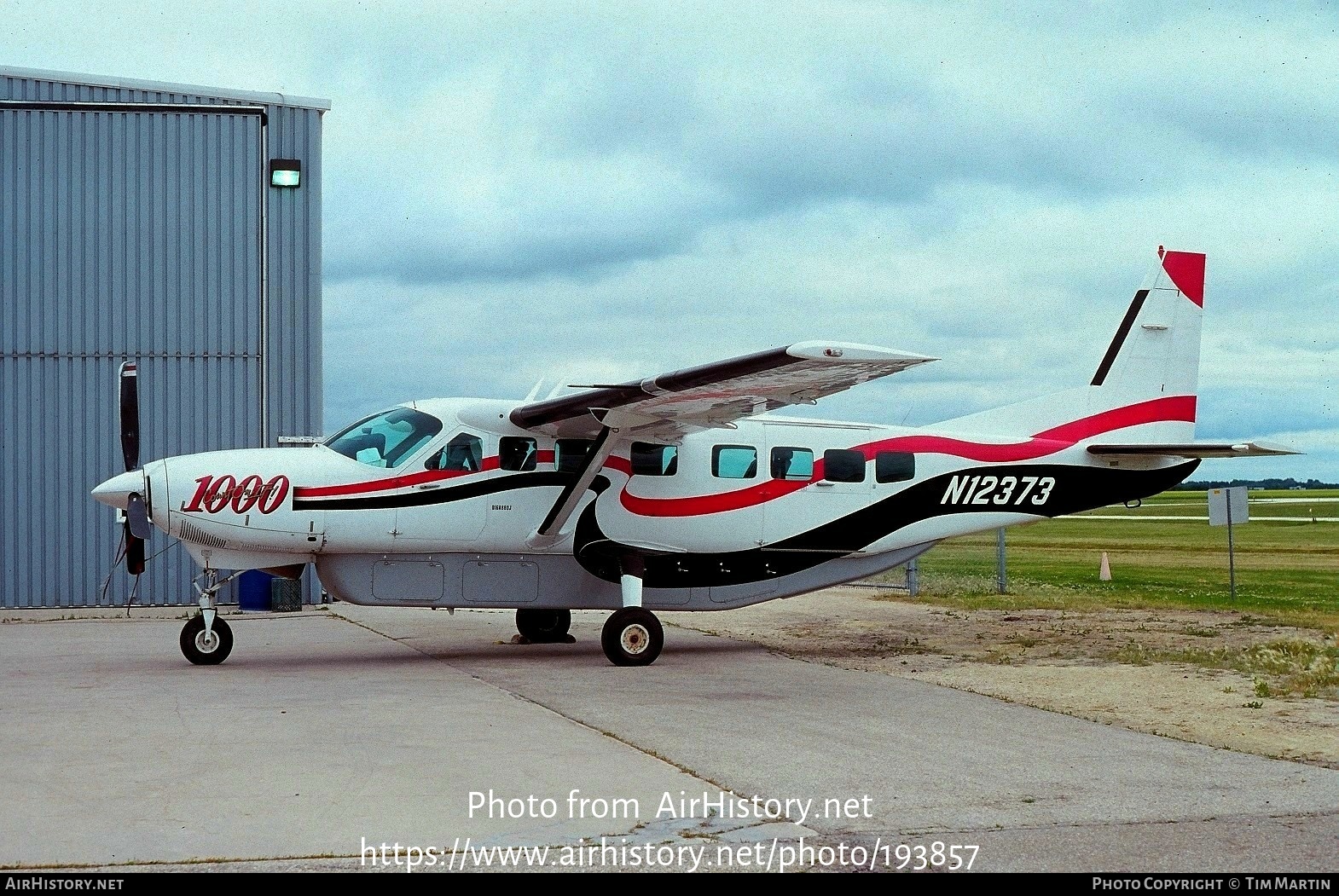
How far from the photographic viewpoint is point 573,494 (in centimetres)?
1387

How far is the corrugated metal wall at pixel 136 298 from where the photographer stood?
2203 cm

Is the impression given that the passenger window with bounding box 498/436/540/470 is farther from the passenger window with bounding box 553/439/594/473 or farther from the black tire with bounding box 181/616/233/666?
the black tire with bounding box 181/616/233/666

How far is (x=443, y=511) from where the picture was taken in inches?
544

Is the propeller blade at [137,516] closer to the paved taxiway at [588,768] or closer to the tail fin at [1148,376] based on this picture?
the paved taxiway at [588,768]

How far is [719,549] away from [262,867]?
9689 millimetres

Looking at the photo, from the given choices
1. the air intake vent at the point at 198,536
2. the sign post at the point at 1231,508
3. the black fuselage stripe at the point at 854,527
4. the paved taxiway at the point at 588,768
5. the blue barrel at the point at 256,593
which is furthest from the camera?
the blue barrel at the point at 256,593

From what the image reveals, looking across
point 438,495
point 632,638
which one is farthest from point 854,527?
point 438,495

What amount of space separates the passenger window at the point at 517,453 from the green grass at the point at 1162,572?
18.4ft

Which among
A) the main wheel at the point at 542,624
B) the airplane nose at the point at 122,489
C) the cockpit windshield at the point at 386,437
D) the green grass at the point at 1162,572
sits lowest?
the green grass at the point at 1162,572

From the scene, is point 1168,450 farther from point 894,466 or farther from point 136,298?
point 136,298

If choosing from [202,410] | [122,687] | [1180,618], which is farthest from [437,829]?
[202,410]

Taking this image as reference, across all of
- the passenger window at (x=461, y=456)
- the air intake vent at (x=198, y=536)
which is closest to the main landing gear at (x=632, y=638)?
the passenger window at (x=461, y=456)

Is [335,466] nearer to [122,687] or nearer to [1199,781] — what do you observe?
[122,687]

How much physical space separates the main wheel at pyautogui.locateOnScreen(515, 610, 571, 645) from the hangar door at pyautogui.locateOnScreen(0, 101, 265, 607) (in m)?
8.68
